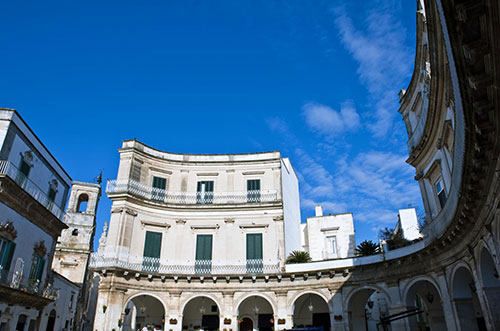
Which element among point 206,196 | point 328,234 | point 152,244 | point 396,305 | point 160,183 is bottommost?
point 396,305

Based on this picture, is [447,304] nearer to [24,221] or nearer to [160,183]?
[160,183]

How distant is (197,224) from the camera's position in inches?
1104

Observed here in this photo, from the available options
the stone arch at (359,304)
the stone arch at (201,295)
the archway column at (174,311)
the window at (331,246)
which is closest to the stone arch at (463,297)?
the stone arch at (359,304)

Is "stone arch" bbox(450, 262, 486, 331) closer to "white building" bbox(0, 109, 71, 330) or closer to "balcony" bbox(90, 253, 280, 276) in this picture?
"balcony" bbox(90, 253, 280, 276)

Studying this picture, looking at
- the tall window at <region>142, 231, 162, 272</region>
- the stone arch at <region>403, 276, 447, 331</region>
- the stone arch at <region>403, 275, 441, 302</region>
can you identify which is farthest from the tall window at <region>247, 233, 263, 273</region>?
the stone arch at <region>403, 276, 447, 331</region>

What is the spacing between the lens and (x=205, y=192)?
29.2m

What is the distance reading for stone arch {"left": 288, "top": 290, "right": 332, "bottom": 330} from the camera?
26.2 m

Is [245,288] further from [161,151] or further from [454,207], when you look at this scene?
[454,207]

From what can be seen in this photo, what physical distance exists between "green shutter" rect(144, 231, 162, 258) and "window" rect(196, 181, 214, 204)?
13.3 feet

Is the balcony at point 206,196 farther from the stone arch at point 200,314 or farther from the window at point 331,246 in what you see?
the window at point 331,246

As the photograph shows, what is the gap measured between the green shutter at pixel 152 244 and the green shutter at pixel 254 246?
648 cm

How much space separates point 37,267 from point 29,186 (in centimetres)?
463

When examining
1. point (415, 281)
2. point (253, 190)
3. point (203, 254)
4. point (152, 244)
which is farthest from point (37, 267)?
point (415, 281)

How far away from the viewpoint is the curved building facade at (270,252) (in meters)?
15.6
